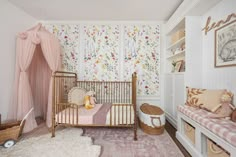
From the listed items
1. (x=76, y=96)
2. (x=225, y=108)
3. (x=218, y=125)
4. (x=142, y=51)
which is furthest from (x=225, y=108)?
(x=76, y=96)

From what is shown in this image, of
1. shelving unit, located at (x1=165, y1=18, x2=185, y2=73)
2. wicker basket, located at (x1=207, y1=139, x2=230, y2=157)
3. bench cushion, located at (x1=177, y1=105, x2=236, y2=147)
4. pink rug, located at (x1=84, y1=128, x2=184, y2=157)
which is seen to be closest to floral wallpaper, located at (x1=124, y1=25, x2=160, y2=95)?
shelving unit, located at (x1=165, y1=18, x2=185, y2=73)

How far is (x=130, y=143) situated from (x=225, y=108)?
133cm

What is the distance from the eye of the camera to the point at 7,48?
8.80ft

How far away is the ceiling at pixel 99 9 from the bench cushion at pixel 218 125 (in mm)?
1946

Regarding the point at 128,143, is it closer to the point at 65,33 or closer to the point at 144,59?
the point at 144,59

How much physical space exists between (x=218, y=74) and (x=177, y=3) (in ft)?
4.78

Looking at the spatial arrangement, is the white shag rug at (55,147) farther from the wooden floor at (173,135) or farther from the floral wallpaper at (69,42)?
the floral wallpaper at (69,42)

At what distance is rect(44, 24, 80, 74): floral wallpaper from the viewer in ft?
12.1

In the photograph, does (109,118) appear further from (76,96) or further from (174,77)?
(174,77)

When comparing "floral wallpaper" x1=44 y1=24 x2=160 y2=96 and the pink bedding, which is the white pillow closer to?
the pink bedding

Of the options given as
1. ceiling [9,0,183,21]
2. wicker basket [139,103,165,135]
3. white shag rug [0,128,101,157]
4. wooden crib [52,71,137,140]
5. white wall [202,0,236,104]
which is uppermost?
ceiling [9,0,183,21]

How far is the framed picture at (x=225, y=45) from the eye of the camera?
1.84m

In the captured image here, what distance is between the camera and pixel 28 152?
198cm

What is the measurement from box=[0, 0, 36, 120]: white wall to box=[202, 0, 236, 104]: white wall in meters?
3.28
